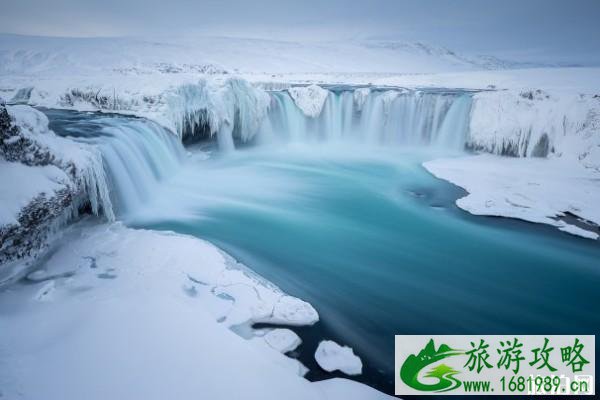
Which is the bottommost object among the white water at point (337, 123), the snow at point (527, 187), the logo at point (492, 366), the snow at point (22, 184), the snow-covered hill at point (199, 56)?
the logo at point (492, 366)

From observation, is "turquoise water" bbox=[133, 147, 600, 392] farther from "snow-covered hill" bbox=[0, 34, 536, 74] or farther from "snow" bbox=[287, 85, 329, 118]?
"snow-covered hill" bbox=[0, 34, 536, 74]

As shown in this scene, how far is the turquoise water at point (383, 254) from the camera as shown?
13.3 ft

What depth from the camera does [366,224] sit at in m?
6.60

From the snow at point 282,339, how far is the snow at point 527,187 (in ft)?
16.5

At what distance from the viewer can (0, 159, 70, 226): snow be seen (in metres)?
3.65

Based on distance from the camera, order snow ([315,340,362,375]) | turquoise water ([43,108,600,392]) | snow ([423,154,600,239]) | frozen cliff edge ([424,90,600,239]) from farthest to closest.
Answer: frozen cliff edge ([424,90,600,239]) → snow ([423,154,600,239]) → turquoise water ([43,108,600,392]) → snow ([315,340,362,375])

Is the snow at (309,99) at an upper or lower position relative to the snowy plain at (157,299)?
upper

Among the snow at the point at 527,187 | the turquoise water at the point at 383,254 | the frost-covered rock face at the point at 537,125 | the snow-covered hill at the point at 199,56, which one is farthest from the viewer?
the snow-covered hill at the point at 199,56

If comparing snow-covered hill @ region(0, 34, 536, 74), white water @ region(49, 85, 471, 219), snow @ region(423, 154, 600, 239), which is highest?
snow-covered hill @ region(0, 34, 536, 74)

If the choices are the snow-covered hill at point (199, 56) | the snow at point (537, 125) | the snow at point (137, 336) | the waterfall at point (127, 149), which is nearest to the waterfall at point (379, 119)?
the snow at point (537, 125)

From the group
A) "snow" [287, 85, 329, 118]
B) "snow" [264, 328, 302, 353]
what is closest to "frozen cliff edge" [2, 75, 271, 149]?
"snow" [287, 85, 329, 118]

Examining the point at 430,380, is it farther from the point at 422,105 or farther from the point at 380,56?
the point at 380,56

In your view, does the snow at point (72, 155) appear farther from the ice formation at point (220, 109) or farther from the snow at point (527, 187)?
the snow at point (527, 187)

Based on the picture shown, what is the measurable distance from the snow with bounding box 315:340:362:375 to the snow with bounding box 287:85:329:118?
11598 millimetres
